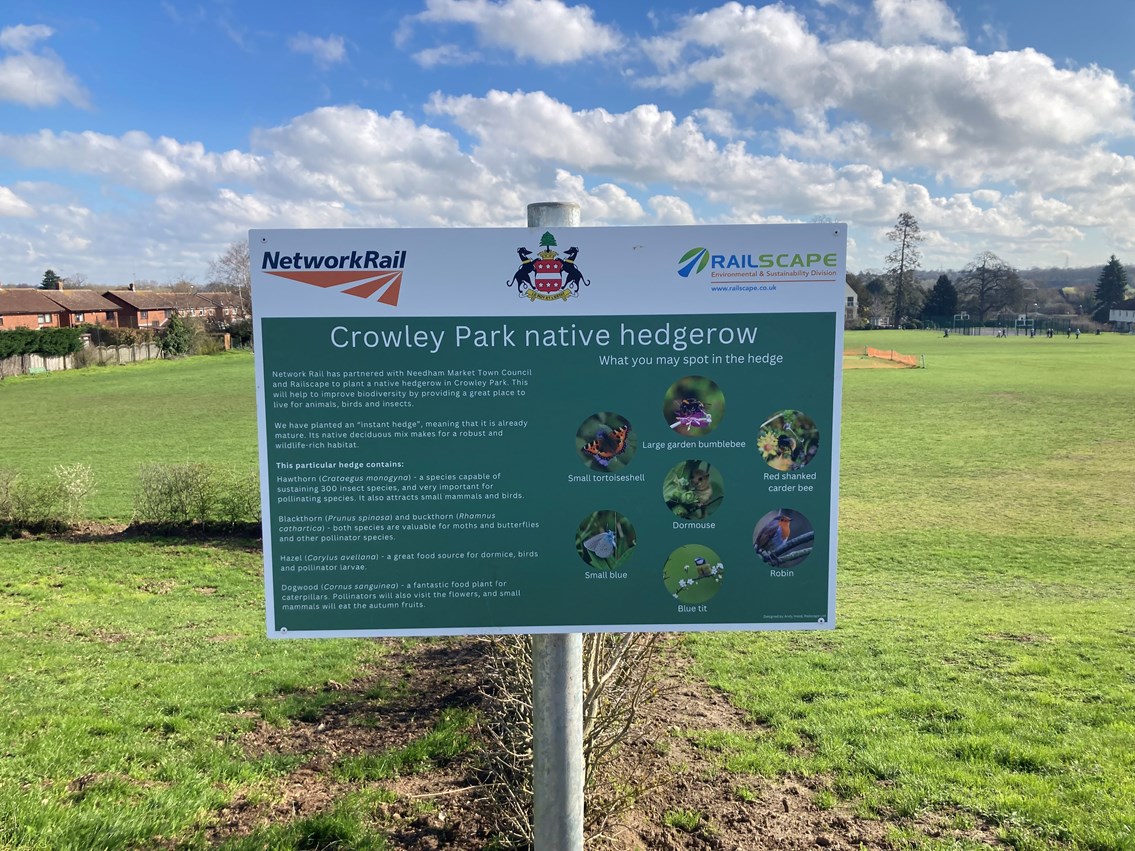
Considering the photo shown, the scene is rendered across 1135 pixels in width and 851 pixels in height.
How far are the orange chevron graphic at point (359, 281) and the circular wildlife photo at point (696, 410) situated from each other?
105cm

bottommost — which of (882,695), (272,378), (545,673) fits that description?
(882,695)

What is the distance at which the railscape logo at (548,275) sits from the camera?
277 centimetres

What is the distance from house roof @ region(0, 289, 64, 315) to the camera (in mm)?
65312

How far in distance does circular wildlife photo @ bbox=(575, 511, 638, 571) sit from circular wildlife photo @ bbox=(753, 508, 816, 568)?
1.53 feet

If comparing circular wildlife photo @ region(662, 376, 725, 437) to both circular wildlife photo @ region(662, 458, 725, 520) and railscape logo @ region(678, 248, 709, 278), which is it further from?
railscape logo @ region(678, 248, 709, 278)

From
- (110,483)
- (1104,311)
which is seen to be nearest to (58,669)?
(110,483)

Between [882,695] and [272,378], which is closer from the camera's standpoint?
[272,378]

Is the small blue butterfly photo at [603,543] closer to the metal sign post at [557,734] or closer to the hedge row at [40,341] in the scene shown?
the metal sign post at [557,734]

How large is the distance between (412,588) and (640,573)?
0.82 m

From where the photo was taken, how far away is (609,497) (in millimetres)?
2863

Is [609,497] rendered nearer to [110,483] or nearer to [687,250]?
[687,250]

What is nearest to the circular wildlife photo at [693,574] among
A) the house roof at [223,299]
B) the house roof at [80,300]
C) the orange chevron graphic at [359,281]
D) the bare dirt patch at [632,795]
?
the orange chevron graphic at [359,281]

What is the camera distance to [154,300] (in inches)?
3346

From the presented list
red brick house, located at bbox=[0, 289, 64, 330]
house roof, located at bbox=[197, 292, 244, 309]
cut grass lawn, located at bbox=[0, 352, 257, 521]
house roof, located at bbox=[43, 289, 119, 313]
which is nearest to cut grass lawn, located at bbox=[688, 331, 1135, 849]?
cut grass lawn, located at bbox=[0, 352, 257, 521]
